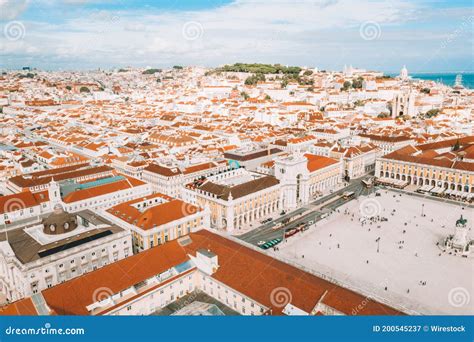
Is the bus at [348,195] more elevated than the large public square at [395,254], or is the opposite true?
the bus at [348,195]

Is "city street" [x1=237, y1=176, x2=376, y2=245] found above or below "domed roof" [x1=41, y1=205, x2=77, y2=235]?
below

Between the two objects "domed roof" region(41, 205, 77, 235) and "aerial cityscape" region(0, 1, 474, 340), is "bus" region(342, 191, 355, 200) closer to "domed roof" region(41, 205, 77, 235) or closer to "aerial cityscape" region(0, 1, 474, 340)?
"aerial cityscape" region(0, 1, 474, 340)

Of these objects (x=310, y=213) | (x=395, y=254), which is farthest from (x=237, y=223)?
(x=395, y=254)

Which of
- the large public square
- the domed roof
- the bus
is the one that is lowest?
the large public square

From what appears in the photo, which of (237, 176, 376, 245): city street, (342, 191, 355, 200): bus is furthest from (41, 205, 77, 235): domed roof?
(342, 191, 355, 200): bus

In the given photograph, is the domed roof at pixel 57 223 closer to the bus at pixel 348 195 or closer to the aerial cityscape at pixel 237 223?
the aerial cityscape at pixel 237 223

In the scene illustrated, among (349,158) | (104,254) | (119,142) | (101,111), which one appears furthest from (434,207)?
(101,111)

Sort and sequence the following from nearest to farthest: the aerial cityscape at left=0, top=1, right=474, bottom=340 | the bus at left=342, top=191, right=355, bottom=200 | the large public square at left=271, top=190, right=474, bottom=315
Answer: the aerial cityscape at left=0, top=1, right=474, bottom=340, the large public square at left=271, top=190, right=474, bottom=315, the bus at left=342, top=191, right=355, bottom=200

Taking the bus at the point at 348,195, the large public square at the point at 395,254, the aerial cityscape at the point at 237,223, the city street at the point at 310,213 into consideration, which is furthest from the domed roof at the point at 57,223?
the bus at the point at 348,195

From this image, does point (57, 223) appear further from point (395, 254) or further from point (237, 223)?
point (395, 254)
